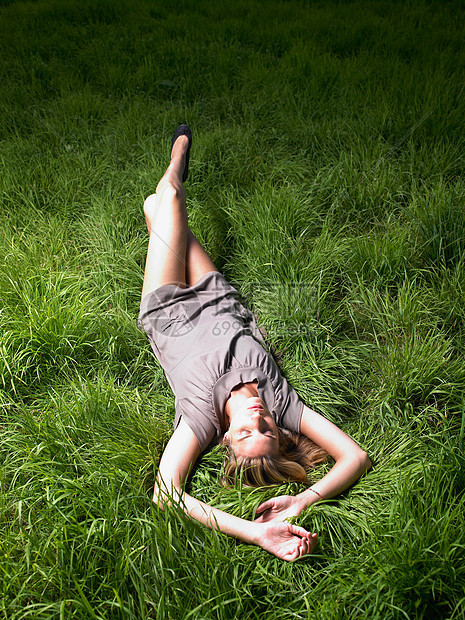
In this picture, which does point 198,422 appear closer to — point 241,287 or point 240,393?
point 240,393

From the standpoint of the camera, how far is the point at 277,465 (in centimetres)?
191

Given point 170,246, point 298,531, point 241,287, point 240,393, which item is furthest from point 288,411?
point 170,246

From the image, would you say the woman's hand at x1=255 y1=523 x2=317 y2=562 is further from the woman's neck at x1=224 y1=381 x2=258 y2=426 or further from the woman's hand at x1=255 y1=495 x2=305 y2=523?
the woman's neck at x1=224 y1=381 x2=258 y2=426

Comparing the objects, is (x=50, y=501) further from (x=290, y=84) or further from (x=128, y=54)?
(x=128, y=54)

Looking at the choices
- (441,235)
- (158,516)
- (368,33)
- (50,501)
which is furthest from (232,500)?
(368,33)

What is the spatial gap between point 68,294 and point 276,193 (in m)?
1.57

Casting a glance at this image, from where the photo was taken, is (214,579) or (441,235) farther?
(441,235)

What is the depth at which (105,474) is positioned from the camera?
1812mm

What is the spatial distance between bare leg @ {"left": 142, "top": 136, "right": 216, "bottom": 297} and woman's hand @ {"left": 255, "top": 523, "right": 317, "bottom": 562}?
4.41 ft

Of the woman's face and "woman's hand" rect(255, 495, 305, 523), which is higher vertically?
the woman's face

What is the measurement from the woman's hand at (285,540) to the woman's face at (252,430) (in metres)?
0.29

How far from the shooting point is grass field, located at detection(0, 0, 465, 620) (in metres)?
1.56

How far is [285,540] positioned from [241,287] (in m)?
1.53

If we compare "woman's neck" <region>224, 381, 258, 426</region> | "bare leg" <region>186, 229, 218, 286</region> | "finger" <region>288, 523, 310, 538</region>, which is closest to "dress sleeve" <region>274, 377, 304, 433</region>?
"woman's neck" <region>224, 381, 258, 426</region>
